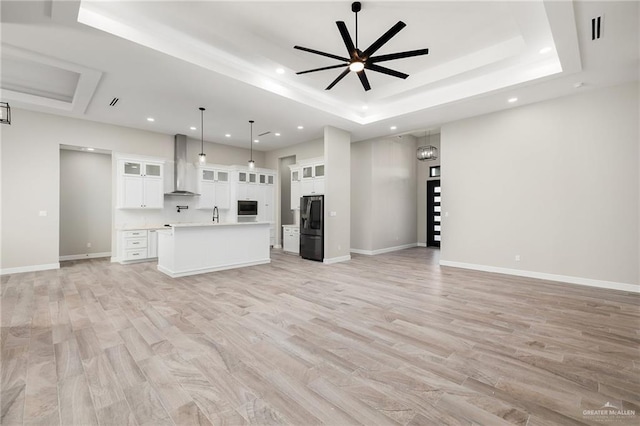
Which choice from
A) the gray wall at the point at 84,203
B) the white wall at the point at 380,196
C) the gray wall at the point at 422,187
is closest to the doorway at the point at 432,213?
the gray wall at the point at 422,187

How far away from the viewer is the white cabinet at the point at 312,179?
25.1ft

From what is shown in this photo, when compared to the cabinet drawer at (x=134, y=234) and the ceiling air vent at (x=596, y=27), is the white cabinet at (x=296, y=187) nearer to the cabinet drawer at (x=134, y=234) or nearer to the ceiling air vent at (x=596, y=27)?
the cabinet drawer at (x=134, y=234)

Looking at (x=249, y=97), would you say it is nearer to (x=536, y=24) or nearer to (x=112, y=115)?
(x=112, y=115)

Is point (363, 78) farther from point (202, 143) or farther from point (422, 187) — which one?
point (422, 187)

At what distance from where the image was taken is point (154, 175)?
283 inches

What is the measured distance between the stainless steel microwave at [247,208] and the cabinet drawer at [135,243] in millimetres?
2672

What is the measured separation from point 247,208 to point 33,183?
187 inches

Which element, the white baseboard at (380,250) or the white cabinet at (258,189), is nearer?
the white baseboard at (380,250)

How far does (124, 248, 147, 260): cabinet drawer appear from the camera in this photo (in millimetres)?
6465

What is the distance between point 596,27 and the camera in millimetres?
3135

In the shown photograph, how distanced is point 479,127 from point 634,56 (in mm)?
2412

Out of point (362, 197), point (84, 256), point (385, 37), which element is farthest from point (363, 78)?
point (84, 256)

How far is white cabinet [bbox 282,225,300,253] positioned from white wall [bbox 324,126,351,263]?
1.59 meters

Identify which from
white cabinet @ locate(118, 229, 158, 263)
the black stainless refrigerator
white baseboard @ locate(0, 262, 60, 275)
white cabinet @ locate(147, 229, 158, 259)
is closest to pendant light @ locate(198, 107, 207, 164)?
white cabinet @ locate(147, 229, 158, 259)
